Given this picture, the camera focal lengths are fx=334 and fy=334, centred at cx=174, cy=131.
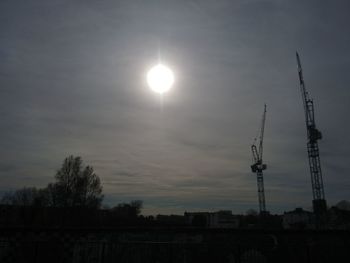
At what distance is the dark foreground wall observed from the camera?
1748 centimetres

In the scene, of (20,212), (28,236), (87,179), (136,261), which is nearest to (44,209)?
(20,212)

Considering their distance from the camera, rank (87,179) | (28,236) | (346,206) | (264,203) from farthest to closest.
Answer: (346,206) < (264,203) < (87,179) < (28,236)

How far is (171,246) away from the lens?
16.7m

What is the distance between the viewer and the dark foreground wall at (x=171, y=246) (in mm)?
17484

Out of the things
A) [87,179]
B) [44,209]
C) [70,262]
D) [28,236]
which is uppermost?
[87,179]

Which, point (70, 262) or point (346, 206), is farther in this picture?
point (346, 206)

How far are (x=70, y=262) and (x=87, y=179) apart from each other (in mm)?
49517

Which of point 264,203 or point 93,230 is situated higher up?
point 264,203

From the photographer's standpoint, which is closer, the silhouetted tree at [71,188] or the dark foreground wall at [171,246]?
the dark foreground wall at [171,246]

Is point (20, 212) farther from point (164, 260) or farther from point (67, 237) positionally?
point (164, 260)

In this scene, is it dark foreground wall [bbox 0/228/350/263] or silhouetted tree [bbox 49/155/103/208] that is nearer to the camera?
dark foreground wall [bbox 0/228/350/263]

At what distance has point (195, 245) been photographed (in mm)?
18281

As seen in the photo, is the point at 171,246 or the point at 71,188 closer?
the point at 171,246

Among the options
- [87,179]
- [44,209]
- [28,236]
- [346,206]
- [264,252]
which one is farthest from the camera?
[346,206]
